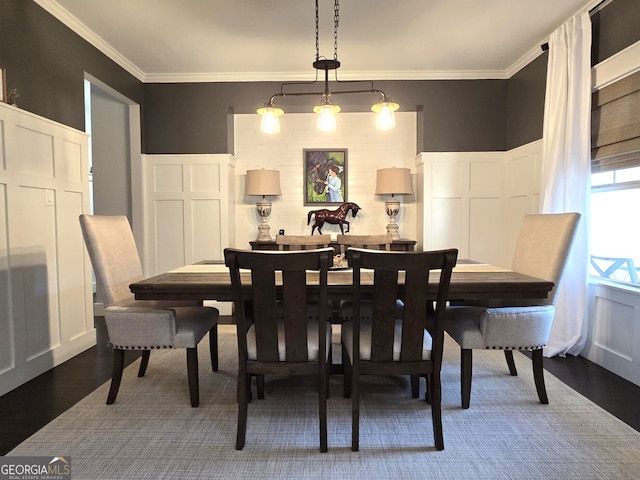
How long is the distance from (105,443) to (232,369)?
101 centimetres

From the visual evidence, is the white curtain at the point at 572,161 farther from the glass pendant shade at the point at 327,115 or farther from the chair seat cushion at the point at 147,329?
the chair seat cushion at the point at 147,329

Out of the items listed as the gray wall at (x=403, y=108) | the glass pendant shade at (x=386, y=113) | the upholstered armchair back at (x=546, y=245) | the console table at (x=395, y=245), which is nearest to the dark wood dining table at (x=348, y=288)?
the upholstered armchair back at (x=546, y=245)

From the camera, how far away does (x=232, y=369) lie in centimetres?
275

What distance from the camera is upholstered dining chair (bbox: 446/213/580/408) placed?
2.07m

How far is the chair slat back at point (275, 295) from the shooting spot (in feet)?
5.20

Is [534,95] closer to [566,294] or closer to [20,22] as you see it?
[566,294]

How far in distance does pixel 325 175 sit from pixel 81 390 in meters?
3.06

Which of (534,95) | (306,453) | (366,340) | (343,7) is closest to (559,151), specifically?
(534,95)

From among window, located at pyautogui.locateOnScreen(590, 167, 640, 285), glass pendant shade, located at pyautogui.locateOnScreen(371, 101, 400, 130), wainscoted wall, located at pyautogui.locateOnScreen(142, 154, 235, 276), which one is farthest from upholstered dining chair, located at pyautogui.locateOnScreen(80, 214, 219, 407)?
window, located at pyautogui.locateOnScreen(590, 167, 640, 285)

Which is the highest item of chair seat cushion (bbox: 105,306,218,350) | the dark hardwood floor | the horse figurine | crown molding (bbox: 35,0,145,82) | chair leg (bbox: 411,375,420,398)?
crown molding (bbox: 35,0,145,82)

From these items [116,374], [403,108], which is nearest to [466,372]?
[116,374]

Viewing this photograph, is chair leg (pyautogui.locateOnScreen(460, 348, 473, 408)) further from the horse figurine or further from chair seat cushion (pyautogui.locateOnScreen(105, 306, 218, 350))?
the horse figurine

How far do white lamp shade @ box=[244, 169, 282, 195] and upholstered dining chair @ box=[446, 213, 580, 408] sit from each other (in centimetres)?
243

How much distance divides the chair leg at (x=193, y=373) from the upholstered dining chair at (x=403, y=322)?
2.97ft
